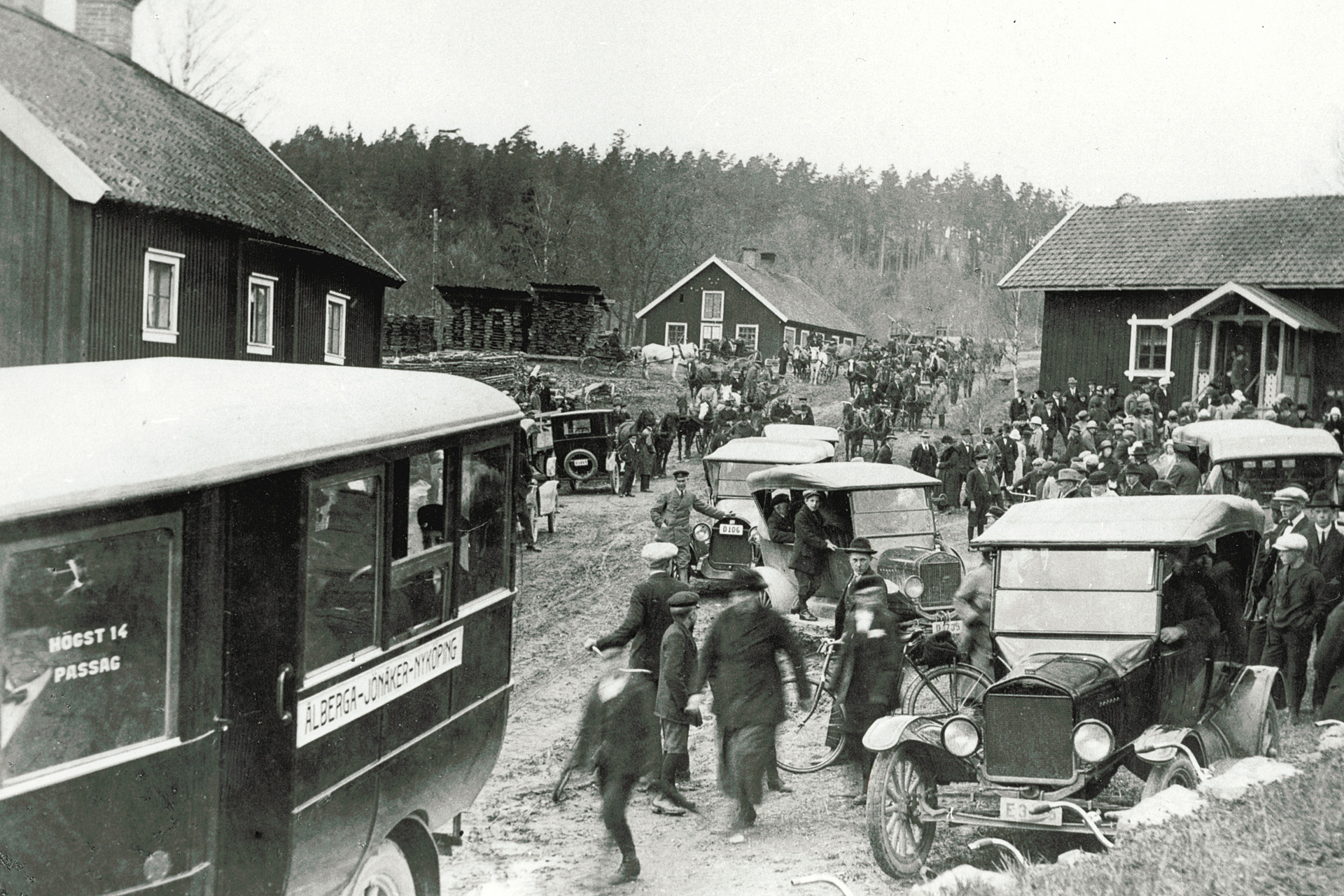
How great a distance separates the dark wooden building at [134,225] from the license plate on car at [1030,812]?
1474 cm

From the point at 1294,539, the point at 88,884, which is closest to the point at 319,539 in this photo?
the point at 88,884

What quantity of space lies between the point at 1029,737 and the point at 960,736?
0.43m

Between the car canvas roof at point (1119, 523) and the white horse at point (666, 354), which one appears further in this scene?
the white horse at point (666, 354)

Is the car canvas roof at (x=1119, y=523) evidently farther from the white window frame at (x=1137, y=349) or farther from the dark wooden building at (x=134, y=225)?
the white window frame at (x=1137, y=349)

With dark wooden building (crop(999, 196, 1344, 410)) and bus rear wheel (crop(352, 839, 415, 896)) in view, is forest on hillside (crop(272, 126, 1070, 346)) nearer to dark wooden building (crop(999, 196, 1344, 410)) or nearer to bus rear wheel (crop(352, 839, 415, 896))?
dark wooden building (crop(999, 196, 1344, 410))

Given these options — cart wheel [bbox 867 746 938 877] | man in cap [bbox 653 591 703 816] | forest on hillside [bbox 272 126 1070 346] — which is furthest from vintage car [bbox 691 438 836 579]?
forest on hillside [bbox 272 126 1070 346]

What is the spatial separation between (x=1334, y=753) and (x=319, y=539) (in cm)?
672

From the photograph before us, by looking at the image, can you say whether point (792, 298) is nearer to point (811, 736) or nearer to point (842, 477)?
point (842, 477)

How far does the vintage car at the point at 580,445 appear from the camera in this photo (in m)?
27.0

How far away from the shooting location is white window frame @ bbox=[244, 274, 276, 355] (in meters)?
21.5

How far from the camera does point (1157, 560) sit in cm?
875


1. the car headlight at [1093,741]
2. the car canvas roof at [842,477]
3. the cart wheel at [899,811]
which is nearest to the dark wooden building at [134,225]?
the car canvas roof at [842,477]

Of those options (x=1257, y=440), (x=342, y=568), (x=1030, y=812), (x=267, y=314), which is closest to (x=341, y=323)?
(x=267, y=314)

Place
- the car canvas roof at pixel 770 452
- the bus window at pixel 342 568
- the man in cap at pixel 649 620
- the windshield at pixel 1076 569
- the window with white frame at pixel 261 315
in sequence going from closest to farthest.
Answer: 1. the bus window at pixel 342 568
2. the windshield at pixel 1076 569
3. the man in cap at pixel 649 620
4. the car canvas roof at pixel 770 452
5. the window with white frame at pixel 261 315
